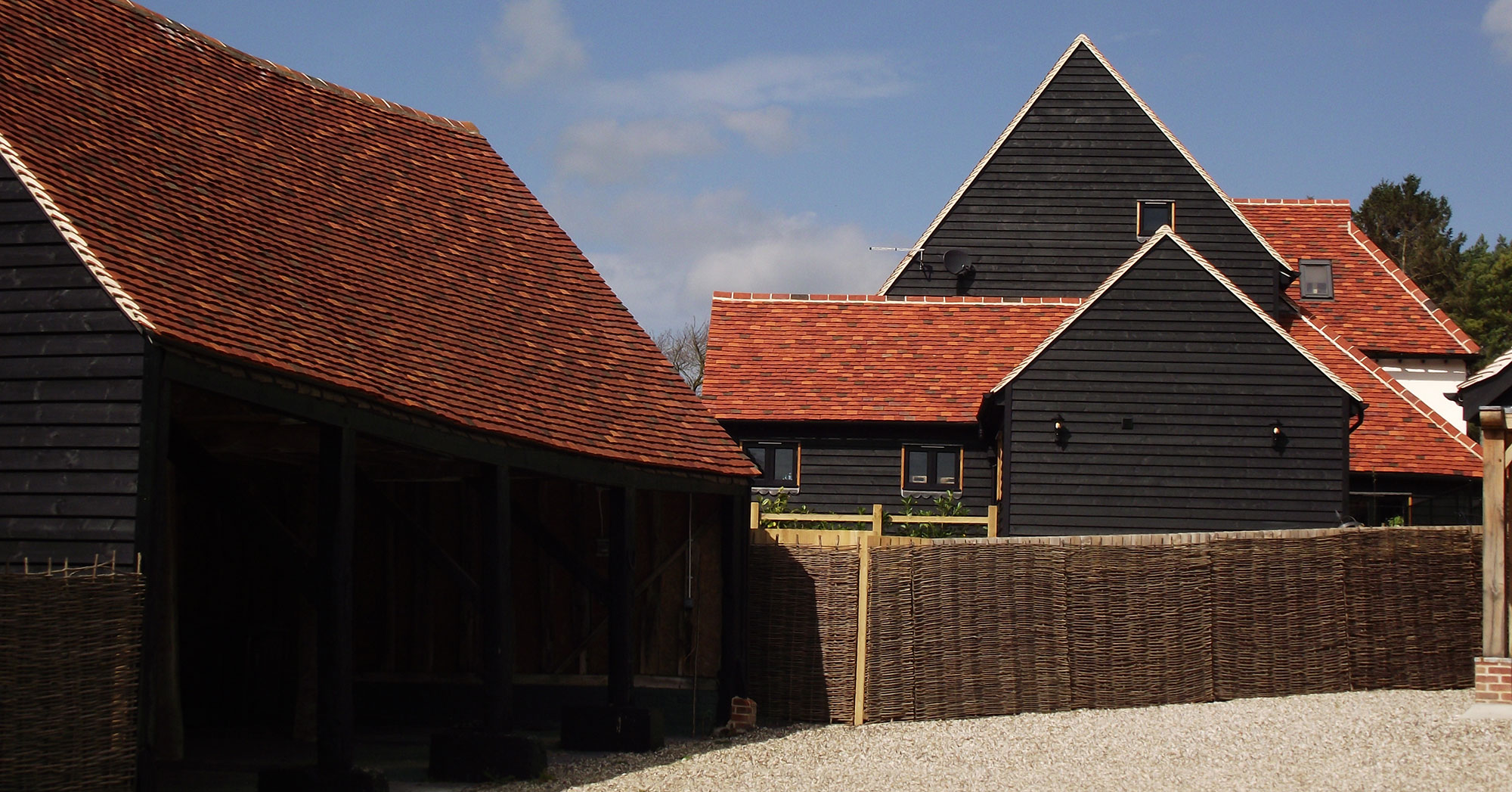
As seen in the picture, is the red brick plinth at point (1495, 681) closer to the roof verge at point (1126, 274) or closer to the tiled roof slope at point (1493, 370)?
the tiled roof slope at point (1493, 370)

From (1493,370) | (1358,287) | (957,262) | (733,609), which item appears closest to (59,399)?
(733,609)

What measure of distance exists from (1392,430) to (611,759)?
18.2m

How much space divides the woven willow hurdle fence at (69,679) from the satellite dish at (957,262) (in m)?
23.2

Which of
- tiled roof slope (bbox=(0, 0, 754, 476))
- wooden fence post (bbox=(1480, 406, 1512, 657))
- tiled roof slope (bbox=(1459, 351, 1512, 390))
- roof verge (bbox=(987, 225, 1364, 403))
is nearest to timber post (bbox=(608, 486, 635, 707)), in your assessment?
tiled roof slope (bbox=(0, 0, 754, 476))

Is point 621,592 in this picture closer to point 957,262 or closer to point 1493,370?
point 1493,370

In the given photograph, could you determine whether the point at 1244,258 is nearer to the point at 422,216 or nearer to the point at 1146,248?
the point at 1146,248

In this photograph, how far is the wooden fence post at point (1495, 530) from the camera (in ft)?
47.7

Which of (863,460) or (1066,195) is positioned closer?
(863,460)

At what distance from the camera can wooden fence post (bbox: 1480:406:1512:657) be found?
14.5 metres

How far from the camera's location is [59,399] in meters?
10.4

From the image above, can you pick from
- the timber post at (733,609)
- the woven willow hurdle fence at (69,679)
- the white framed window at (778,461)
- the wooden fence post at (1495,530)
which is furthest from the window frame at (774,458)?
the woven willow hurdle fence at (69,679)

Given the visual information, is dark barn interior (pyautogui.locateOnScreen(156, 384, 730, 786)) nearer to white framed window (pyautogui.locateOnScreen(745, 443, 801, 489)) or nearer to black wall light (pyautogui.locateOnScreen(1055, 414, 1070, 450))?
black wall light (pyautogui.locateOnScreen(1055, 414, 1070, 450))

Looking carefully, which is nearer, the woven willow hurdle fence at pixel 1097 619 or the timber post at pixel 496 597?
the timber post at pixel 496 597

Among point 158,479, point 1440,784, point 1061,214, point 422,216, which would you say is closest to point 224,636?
point 422,216
